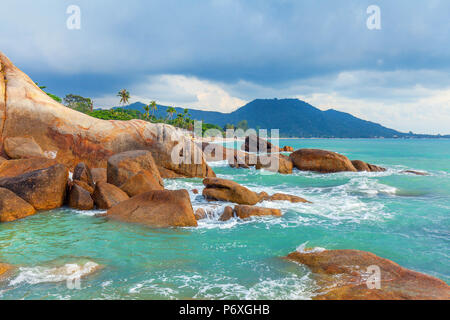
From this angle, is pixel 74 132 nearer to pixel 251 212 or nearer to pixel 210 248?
pixel 251 212

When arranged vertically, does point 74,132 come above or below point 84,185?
above

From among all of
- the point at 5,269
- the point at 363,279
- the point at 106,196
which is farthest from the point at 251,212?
the point at 5,269

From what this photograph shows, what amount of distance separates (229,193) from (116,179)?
5.11m

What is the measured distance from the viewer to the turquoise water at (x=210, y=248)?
17.1 feet

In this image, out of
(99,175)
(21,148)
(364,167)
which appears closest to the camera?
(99,175)

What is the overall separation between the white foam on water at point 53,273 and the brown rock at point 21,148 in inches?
409

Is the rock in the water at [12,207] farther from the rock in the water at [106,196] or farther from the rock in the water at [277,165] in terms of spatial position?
the rock in the water at [277,165]

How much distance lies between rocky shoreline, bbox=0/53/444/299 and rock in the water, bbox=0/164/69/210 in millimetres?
30

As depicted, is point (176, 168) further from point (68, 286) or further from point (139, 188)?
point (68, 286)

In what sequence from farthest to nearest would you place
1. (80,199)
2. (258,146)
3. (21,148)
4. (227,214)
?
(258,146), (21,148), (80,199), (227,214)

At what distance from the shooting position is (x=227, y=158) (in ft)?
105

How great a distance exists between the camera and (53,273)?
226 inches

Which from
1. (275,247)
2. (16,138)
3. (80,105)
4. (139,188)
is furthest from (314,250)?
(80,105)
